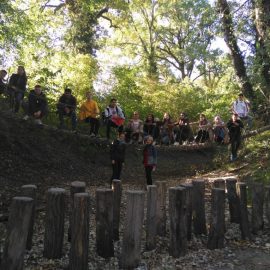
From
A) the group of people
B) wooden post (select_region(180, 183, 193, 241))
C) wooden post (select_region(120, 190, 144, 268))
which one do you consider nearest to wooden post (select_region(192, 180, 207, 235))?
A: wooden post (select_region(180, 183, 193, 241))

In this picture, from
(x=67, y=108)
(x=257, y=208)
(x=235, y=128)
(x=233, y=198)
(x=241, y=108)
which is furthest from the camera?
(x=241, y=108)

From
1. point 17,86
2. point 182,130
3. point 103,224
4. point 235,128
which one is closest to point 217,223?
point 103,224

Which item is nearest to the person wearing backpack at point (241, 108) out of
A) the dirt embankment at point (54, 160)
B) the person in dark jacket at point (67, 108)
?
the dirt embankment at point (54, 160)

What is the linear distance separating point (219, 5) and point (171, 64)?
81.8 feet

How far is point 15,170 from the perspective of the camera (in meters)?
10.1

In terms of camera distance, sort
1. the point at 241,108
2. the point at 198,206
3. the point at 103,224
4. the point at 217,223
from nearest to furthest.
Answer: the point at 103,224 → the point at 217,223 → the point at 198,206 → the point at 241,108

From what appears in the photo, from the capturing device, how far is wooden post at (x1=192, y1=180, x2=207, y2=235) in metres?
6.39

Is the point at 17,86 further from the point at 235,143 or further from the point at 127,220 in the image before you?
the point at 127,220

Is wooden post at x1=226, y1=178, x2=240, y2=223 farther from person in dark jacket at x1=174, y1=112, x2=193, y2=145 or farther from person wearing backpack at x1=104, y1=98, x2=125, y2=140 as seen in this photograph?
person in dark jacket at x1=174, y1=112, x2=193, y2=145

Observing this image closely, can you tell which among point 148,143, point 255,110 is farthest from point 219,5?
point 148,143

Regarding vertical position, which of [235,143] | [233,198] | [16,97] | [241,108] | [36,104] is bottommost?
[233,198]

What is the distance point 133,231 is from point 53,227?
0.99 meters

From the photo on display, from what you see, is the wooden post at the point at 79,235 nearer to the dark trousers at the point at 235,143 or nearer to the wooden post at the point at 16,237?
the wooden post at the point at 16,237

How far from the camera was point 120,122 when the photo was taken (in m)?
11.9
